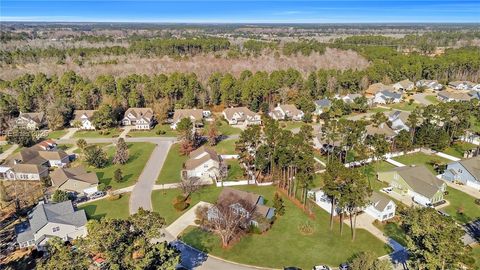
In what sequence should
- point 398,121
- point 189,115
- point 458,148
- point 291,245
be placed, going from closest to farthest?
point 291,245, point 458,148, point 398,121, point 189,115

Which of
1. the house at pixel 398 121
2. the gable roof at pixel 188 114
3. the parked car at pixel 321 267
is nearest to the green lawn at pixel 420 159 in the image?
the house at pixel 398 121

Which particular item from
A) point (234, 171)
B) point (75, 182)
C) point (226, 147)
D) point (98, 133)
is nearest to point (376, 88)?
point (226, 147)

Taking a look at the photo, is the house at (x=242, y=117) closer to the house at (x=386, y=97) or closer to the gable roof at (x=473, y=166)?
the house at (x=386, y=97)

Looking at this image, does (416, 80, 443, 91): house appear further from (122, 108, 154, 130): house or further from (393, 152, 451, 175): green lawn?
(122, 108, 154, 130): house

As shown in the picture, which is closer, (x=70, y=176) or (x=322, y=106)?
(x=70, y=176)

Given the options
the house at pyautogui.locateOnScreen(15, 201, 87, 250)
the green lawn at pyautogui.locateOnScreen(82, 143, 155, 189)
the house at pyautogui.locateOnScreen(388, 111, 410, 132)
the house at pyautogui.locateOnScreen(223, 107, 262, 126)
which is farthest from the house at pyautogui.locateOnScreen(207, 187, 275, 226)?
the house at pyautogui.locateOnScreen(388, 111, 410, 132)

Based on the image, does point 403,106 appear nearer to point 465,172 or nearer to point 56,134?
point 465,172
